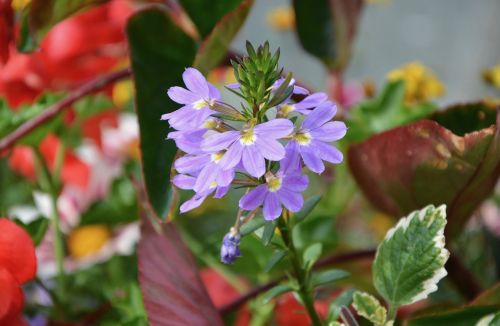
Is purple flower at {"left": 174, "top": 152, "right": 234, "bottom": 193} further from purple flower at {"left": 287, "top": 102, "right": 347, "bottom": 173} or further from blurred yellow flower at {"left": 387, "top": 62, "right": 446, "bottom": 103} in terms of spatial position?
blurred yellow flower at {"left": 387, "top": 62, "right": 446, "bottom": 103}

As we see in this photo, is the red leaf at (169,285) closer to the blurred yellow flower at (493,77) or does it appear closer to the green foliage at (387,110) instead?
the green foliage at (387,110)

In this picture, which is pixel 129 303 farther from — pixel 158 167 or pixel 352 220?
pixel 352 220

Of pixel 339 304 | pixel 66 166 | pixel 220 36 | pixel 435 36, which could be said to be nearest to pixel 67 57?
pixel 66 166

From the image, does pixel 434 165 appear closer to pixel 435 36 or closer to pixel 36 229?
pixel 36 229

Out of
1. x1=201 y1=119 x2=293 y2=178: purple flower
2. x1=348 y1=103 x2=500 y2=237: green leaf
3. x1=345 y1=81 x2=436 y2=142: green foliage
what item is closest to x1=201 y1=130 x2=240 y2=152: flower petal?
x1=201 y1=119 x2=293 y2=178: purple flower

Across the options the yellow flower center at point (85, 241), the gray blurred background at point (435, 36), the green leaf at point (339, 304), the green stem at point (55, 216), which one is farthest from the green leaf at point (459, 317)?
the gray blurred background at point (435, 36)
